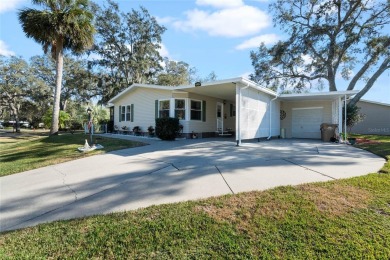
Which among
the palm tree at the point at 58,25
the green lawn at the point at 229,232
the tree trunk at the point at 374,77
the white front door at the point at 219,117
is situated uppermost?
the palm tree at the point at 58,25

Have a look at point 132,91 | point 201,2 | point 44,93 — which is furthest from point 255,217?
point 44,93

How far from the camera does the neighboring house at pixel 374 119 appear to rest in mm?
20716

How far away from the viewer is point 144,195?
4195 mm

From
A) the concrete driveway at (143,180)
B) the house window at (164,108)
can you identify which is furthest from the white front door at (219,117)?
the concrete driveway at (143,180)

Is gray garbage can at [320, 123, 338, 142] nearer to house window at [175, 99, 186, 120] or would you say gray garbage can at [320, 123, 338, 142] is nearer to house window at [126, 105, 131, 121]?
house window at [175, 99, 186, 120]

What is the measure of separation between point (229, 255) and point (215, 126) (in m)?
13.2

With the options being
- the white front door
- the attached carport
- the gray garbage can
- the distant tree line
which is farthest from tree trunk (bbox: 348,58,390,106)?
the distant tree line

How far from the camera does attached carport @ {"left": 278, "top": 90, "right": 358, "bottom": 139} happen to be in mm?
14125

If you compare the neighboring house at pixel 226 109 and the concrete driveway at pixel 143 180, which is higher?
the neighboring house at pixel 226 109

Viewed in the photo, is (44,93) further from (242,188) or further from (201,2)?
(242,188)

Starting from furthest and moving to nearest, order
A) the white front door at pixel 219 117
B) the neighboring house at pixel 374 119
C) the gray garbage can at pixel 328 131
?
the neighboring house at pixel 374 119
the white front door at pixel 219 117
the gray garbage can at pixel 328 131

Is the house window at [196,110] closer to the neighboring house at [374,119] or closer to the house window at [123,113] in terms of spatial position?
the house window at [123,113]

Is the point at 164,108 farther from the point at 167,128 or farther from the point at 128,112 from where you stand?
the point at 128,112

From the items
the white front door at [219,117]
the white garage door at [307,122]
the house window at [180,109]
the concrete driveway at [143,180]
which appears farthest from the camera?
the white front door at [219,117]
